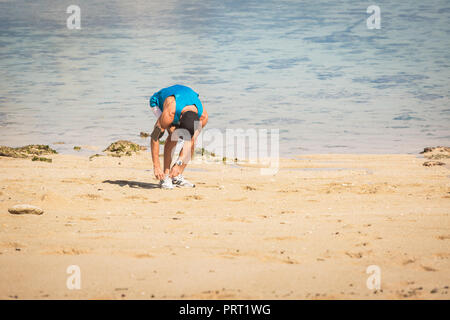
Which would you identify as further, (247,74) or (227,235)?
(247,74)

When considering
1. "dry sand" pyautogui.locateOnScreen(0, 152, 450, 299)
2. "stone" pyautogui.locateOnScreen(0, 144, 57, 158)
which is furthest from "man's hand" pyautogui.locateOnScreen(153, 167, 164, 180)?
"stone" pyautogui.locateOnScreen(0, 144, 57, 158)

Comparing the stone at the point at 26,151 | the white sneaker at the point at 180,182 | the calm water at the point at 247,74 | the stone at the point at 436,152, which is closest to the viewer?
the white sneaker at the point at 180,182

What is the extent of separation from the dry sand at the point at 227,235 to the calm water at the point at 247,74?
10.9 ft

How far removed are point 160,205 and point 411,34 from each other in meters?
22.0

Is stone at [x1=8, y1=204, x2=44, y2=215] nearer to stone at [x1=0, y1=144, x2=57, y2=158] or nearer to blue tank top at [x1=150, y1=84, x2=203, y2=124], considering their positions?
blue tank top at [x1=150, y1=84, x2=203, y2=124]

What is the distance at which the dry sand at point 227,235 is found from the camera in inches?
179

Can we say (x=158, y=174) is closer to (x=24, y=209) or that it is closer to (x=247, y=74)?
(x=24, y=209)

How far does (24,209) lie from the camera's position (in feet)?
21.2

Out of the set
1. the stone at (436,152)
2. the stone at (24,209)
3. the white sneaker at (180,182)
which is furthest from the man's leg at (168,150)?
the stone at (436,152)

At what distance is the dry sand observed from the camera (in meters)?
4.54

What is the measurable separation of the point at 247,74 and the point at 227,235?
46.5 ft

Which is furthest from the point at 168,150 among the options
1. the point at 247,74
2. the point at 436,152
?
the point at 247,74

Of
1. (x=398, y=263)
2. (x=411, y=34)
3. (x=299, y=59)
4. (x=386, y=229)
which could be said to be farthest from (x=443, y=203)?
(x=411, y=34)

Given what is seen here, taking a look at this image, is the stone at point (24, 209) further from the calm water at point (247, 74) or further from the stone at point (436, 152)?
the stone at point (436, 152)
